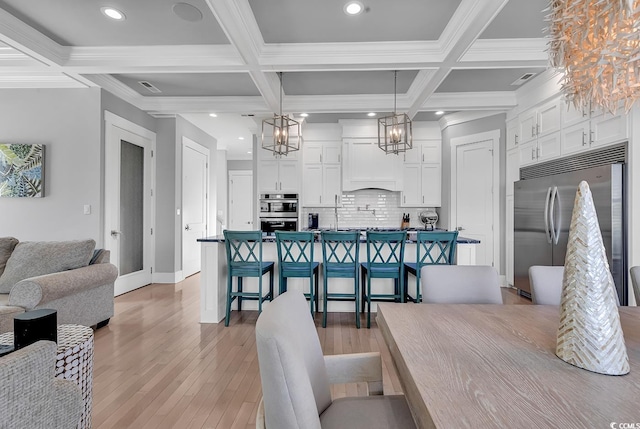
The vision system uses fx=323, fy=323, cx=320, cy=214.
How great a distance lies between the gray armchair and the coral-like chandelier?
6.29 feet

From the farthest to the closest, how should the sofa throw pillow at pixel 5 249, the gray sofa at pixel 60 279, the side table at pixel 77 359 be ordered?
the sofa throw pillow at pixel 5 249 < the gray sofa at pixel 60 279 < the side table at pixel 77 359

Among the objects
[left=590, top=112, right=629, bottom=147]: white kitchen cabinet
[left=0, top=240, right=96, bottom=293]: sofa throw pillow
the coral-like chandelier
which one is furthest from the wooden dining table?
[left=0, top=240, right=96, bottom=293]: sofa throw pillow

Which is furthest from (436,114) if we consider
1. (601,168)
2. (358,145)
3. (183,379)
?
(183,379)

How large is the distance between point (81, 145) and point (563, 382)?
16.3 ft

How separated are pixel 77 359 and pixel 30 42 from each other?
327 cm

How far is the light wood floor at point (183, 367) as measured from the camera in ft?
6.05

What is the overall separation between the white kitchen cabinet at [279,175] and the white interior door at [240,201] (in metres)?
3.34

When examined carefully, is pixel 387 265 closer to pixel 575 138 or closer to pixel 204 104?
pixel 575 138

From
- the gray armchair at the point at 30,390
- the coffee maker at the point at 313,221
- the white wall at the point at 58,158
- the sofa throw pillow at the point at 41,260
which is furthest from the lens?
the coffee maker at the point at 313,221

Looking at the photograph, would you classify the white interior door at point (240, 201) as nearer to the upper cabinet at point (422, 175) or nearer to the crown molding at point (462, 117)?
the upper cabinet at point (422, 175)

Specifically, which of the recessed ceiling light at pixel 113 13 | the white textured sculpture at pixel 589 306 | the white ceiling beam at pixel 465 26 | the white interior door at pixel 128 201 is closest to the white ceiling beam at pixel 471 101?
the white ceiling beam at pixel 465 26

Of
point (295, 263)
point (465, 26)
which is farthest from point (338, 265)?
point (465, 26)

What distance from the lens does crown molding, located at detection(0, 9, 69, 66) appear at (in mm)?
2848

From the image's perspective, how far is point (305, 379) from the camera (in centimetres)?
69
